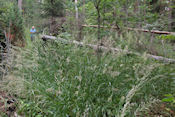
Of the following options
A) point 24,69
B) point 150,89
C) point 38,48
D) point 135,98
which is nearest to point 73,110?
point 135,98

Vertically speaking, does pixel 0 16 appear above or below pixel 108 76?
above

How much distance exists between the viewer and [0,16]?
3.72m

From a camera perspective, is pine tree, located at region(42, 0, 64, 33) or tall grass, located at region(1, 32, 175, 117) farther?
pine tree, located at region(42, 0, 64, 33)

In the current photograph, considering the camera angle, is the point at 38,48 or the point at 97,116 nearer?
the point at 97,116

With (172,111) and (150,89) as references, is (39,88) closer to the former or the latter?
(150,89)

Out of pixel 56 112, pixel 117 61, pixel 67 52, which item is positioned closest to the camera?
pixel 56 112

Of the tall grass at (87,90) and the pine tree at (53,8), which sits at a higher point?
the pine tree at (53,8)

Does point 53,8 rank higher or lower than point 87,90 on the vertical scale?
higher

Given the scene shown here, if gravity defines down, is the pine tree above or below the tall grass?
above

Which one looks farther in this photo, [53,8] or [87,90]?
[53,8]

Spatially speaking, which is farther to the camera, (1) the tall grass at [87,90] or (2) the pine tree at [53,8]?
(2) the pine tree at [53,8]

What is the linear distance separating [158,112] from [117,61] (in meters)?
1.10

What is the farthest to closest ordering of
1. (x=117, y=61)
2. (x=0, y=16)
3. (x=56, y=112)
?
(x=0, y=16)
(x=117, y=61)
(x=56, y=112)

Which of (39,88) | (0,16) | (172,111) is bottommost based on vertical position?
(172,111)
